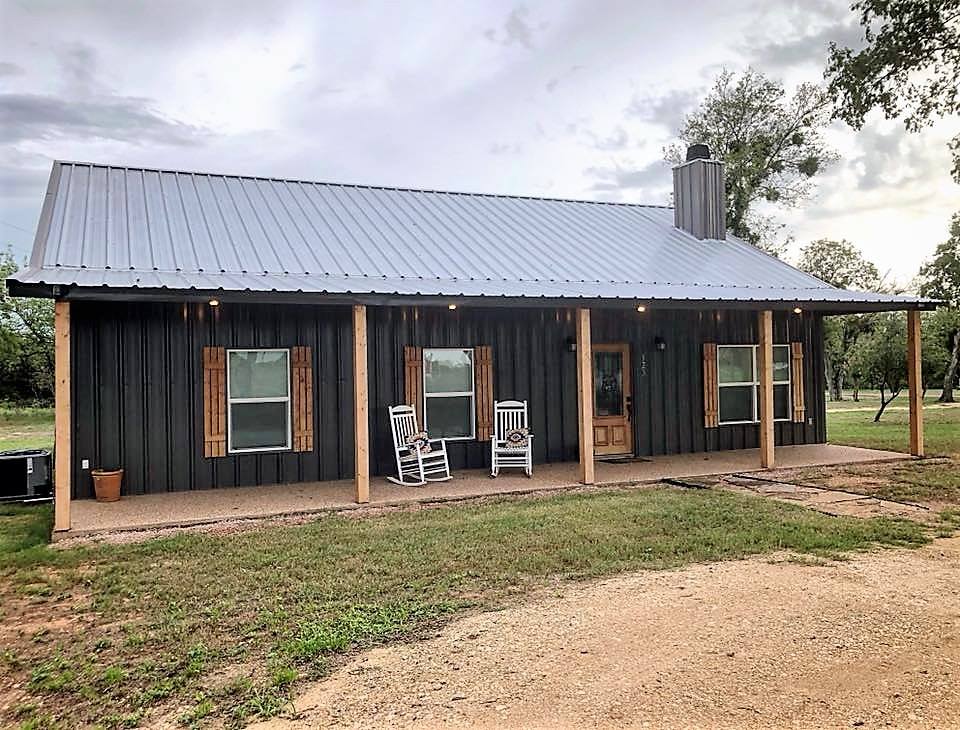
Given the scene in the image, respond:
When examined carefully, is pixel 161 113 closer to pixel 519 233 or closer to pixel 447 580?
pixel 519 233

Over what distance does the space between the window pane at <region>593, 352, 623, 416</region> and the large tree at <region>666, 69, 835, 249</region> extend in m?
11.5

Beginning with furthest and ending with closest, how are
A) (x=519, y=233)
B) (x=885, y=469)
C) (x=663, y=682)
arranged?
(x=519, y=233) → (x=885, y=469) → (x=663, y=682)

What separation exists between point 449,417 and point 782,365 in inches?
215

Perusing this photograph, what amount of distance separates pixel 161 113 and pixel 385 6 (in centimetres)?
961

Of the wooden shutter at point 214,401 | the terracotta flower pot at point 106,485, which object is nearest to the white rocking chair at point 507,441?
the wooden shutter at point 214,401

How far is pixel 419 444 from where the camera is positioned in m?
8.52

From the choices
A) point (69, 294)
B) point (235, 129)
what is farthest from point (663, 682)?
point (235, 129)

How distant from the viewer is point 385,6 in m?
11.5

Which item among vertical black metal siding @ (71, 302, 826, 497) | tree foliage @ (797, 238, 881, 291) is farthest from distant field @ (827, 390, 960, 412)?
vertical black metal siding @ (71, 302, 826, 497)

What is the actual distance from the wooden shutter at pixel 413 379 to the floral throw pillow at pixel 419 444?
1.80 feet

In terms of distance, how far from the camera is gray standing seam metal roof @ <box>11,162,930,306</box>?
789 cm

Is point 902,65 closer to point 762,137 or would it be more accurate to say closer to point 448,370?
point 448,370

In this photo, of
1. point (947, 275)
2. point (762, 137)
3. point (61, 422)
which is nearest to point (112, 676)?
point (61, 422)

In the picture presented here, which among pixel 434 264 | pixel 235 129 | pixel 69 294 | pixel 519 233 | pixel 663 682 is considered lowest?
pixel 663 682
